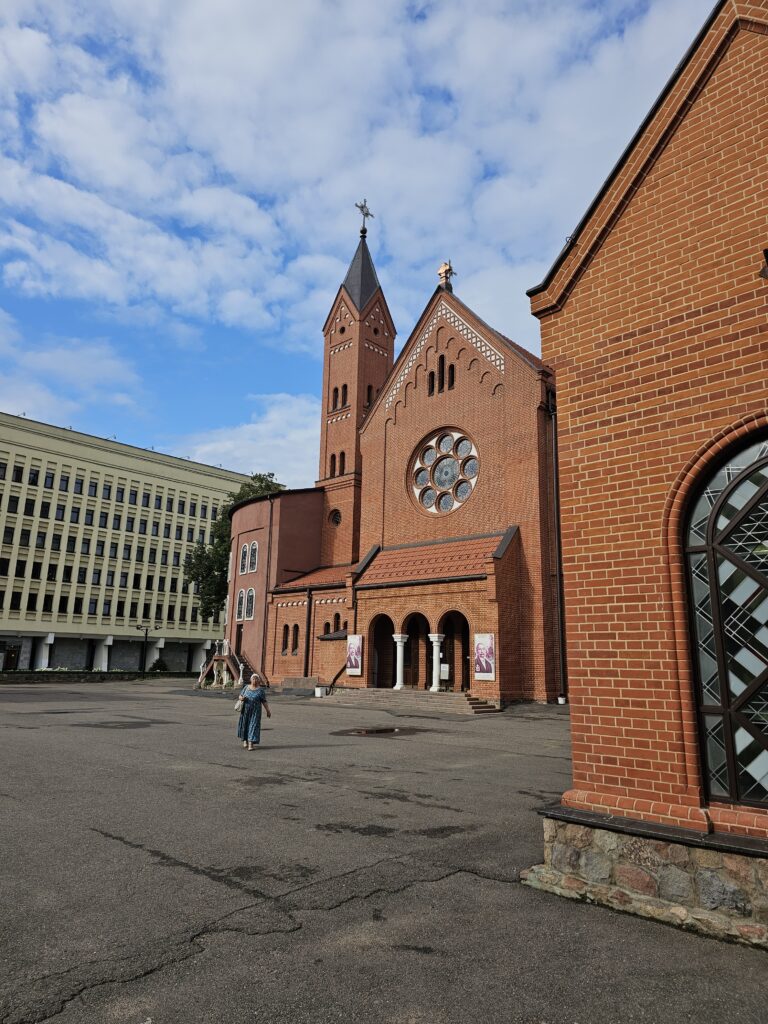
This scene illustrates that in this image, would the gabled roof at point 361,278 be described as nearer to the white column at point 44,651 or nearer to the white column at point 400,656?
the white column at point 400,656

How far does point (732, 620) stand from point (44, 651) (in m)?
59.4

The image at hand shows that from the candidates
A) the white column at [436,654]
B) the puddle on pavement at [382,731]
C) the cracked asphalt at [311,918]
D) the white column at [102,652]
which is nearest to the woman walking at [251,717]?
the cracked asphalt at [311,918]

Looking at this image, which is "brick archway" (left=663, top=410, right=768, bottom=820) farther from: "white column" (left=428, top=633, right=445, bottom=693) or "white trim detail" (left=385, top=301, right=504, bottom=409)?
"white trim detail" (left=385, top=301, right=504, bottom=409)

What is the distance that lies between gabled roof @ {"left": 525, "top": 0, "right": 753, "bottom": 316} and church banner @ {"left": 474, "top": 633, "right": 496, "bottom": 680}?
19.7 metres

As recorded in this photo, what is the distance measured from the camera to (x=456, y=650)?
28.0 m

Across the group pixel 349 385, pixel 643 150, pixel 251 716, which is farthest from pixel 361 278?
pixel 643 150

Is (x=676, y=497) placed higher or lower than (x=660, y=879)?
higher

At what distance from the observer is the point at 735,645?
177 inches

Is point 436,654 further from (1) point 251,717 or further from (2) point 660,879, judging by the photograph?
(2) point 660,879

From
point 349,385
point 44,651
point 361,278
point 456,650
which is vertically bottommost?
point 44,651

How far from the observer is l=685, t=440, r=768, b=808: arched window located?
4.34m

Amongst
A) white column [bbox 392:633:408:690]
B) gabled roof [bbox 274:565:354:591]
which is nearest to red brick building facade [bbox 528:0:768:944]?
white column [bbox 392:633:408:690]

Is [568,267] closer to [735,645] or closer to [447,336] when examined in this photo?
[735,645]

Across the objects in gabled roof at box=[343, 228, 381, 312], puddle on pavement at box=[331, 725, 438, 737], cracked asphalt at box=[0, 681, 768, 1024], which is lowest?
puddle on pavement at box=[331, 725, 438, 737]
